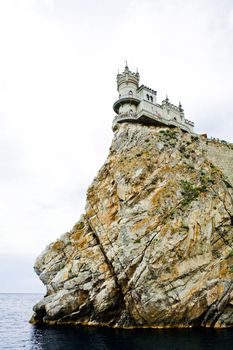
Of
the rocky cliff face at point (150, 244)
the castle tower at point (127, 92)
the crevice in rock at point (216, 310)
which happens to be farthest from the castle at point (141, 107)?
the crevice in rock at point (216, 310)

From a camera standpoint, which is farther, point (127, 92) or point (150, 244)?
point (127, 92)

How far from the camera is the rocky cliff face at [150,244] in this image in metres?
36.5

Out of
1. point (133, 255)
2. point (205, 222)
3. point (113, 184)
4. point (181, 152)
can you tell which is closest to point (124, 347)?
point (133, 255)

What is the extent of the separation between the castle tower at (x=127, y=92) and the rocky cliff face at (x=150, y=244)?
234 inches

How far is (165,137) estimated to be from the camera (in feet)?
162

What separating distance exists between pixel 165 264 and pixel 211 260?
6.17m

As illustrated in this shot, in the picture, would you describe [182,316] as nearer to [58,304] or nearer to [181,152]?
[58,304]

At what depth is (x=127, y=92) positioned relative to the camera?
56406 millimetres

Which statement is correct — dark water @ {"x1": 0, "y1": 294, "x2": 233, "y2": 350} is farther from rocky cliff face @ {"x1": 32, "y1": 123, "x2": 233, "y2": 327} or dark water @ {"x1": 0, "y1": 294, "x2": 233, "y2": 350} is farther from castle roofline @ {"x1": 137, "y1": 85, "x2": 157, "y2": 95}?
castle roofline @ {"x1": 137, "y1": 85, "x2": 157, "y2": 95}

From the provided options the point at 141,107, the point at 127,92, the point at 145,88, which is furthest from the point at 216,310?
the point at 127,92

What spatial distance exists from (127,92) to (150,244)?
30.3 metres

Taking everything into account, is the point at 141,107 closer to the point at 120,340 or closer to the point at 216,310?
the point at 216,310

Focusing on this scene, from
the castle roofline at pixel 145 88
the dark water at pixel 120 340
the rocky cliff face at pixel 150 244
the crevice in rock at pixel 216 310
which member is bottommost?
the dark water at pixel 120 340

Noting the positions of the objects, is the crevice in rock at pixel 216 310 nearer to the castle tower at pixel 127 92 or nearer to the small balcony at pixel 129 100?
the castle tower at pixel 127 92
